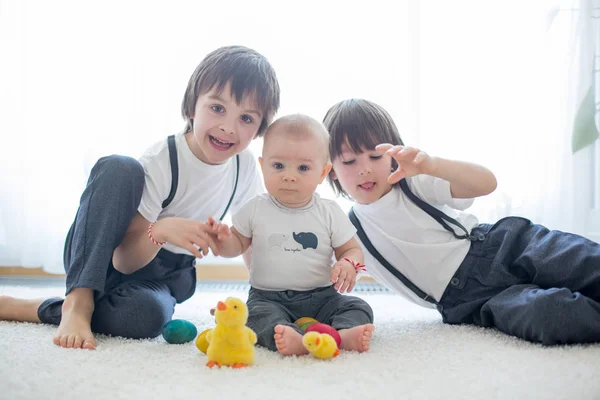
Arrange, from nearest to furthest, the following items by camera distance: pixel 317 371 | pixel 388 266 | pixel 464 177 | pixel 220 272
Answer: pixel 317 371 → pixel 464 177 → pixel 388 266 → pixel 220 272

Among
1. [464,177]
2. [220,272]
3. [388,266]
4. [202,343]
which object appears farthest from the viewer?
[220,272]

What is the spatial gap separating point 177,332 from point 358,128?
0.61 meters

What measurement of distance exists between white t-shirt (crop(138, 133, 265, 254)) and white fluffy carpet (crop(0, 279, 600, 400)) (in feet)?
1.06

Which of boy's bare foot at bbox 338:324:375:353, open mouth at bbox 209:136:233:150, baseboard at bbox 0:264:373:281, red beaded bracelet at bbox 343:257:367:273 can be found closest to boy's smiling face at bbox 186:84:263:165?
open mouth at bbox 209:136:233:150

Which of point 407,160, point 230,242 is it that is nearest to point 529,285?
point 407,160

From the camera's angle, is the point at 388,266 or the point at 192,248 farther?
the point at 388,266

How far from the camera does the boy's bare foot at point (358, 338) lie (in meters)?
0.95

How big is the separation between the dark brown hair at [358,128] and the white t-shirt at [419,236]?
0.35 feet

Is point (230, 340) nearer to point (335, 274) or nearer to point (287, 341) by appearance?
point (287, 341)

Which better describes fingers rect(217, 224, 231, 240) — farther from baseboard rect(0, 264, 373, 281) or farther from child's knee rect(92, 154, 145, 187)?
baseboard rect(0, 264, 373, 281)

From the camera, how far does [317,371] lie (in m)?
0.82

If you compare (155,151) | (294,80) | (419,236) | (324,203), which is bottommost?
(419,236)

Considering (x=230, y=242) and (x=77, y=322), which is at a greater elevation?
(x=230, y=242)

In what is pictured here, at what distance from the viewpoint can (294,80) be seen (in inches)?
75.7
